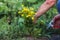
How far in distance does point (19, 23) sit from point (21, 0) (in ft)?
2.50

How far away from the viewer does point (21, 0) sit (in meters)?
5.42

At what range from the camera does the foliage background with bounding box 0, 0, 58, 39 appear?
467cm

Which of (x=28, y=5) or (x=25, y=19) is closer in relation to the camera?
(x=25, y=19)

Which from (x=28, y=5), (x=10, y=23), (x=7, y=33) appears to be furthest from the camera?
Result: (x=28, y=5)

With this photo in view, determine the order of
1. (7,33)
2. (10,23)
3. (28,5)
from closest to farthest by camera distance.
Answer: (7,33) → (10,23) → (28,5)

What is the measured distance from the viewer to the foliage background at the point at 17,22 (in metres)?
4.67

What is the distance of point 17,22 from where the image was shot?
15.9 ft

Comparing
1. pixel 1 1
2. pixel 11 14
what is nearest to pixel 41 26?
pixel 11 14

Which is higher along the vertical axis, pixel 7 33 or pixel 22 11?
pixel 22 11

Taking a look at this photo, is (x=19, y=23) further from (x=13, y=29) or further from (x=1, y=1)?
(x=1, y=1)

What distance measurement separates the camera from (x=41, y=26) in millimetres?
4875

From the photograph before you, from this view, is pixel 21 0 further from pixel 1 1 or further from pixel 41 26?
pixel 41 26

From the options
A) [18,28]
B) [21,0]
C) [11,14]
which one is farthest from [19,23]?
[21,0]

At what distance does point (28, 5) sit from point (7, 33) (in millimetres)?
979
